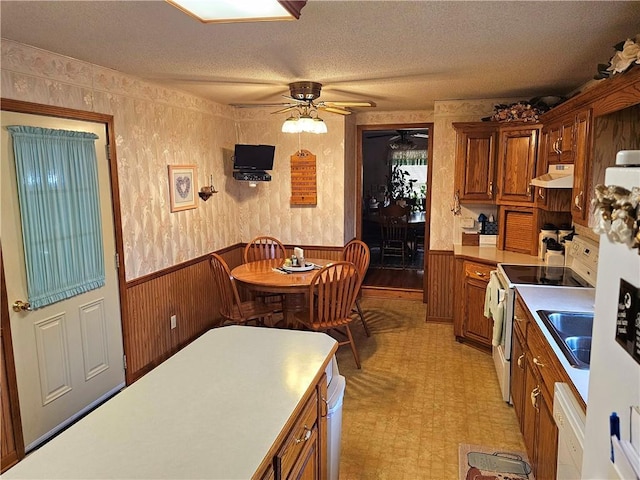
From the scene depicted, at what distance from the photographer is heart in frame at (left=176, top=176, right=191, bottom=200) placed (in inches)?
163

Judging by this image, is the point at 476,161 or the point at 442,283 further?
the point at 442,283

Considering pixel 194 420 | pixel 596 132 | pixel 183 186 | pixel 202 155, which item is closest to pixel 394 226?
pixel 202 155

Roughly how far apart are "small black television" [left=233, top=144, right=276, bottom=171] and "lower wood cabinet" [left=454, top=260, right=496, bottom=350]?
2401 millimetres

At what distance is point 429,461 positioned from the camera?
259cm

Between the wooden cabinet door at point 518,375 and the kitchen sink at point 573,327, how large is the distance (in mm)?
291

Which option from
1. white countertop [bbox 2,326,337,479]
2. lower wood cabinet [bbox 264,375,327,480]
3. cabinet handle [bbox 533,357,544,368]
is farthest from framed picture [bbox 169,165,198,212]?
cabinet handle [bbox 533,357,544,368]

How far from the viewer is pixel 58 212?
9.16 feet

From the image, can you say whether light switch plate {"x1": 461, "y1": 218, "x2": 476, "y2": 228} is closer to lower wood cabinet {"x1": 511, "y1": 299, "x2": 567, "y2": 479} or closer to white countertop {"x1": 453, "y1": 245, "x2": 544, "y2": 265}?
white countertop {"x1": 453, "y1": 245, "x2": 544, "y2": 265}

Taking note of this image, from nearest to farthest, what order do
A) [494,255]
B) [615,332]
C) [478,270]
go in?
[615,332] < [478,270] < [494,255]

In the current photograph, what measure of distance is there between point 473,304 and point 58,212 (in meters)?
3.36

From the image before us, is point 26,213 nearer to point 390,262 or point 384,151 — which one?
point 390,262

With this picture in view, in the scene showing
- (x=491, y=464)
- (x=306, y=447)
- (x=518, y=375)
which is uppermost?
(x=306, y=447)

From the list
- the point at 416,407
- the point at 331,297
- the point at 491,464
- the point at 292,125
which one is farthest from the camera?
the point at 331,297

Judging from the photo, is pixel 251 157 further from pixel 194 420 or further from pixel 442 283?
pixel 194 420
